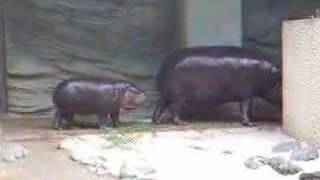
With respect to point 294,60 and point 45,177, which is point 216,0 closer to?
point 294,60

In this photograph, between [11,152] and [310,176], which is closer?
[310,176]

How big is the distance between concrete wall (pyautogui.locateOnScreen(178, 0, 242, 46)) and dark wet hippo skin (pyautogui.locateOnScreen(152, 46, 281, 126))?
2.05 ft

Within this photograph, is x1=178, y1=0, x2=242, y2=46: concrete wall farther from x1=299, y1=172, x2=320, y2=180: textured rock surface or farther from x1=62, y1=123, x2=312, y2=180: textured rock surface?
x1=299, y1=172, x2=320, y2=180: textured rock surface

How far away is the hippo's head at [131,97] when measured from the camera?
24.8 feet

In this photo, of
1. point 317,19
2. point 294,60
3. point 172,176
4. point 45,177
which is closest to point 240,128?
point 294,60

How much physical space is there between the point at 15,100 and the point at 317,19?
13.4ft

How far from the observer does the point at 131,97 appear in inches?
299

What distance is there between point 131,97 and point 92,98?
1.41 feet

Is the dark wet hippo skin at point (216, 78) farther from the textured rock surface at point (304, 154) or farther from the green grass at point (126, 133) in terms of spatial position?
the textured rock surface at point (304, 154)

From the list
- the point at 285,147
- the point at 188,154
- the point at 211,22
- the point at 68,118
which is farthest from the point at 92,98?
the point at 285,147

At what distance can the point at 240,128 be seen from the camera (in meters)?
7.50

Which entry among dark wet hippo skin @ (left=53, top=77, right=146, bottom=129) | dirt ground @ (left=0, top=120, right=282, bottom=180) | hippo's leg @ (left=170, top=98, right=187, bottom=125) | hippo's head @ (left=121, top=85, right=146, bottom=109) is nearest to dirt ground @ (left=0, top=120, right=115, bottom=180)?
dirt ground @ (left=0, top=120, right=282, bottom=180)

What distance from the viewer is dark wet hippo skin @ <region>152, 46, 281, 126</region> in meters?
7.85

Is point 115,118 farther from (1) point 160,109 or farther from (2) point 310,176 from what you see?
(2) point 310,176
